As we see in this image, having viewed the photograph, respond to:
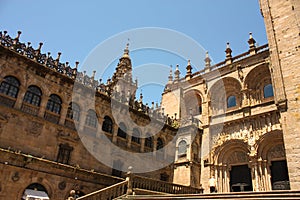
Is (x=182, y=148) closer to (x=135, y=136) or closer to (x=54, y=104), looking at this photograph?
(x=135, y=136)

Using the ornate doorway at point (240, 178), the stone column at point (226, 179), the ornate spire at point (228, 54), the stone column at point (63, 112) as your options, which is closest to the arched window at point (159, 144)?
the stone column at point (226, 179)

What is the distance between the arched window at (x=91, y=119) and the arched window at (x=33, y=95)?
3605mm

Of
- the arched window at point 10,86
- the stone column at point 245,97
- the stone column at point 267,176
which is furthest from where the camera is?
the stone column at point 245,97

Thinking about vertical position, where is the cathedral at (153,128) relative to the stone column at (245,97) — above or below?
below

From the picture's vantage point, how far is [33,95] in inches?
631

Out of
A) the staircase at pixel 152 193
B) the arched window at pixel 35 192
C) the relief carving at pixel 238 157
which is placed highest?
the relief carving at pixel 238 157

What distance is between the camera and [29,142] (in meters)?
14.8

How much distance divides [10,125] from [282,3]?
64.5 feet

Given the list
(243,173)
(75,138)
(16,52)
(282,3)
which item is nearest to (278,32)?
(282,3)

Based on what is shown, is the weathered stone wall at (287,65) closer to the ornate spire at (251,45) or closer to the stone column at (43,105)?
the ornate spire at (251,45)

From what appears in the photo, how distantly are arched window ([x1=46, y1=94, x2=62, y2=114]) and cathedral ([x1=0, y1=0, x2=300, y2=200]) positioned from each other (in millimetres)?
69

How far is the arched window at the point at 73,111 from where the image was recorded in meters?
17.3

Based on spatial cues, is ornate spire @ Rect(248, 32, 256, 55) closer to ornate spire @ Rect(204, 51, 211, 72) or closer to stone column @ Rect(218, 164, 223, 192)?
ornate spire @ Rect(204, 51, 211, 72)

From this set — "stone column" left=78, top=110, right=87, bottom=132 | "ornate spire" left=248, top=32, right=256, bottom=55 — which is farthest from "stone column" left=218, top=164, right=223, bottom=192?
"stone column" left=78, top=110, right=87, bottom=132
